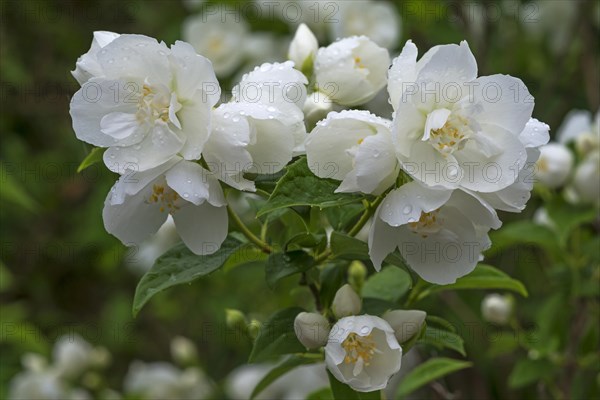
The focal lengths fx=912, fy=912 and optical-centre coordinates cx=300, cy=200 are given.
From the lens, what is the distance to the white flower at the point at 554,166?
6.23 ft

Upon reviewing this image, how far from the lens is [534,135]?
1121 mm

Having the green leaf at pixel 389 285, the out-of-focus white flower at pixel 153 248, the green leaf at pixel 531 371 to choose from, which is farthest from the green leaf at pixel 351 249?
the out-of-focus white flower at pixel 153 248

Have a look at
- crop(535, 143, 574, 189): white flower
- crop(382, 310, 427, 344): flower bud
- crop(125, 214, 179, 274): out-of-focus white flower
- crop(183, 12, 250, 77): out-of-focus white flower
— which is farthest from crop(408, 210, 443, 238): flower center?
crop(183, 12, 250, 77): out-of-focus white flower

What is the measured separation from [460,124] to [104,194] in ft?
6.86

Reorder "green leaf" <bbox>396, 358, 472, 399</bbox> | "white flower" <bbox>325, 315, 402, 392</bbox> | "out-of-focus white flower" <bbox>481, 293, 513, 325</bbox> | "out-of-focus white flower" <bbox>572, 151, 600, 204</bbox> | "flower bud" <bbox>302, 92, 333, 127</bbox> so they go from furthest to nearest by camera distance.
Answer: "out-of-focus white flower" <bbox>481, 293, 513, 325</bbox> → "out-of-focus white flower" <bbox>572, 151, 600, 204</bbox> → "green leaf" <bbox>396, 358, 472, 399</bbox> → "flower bud" <bbox>302, 92, 333, 127</bbox> → "white flower" <bbox>325, 315, 402, 392</bbox>

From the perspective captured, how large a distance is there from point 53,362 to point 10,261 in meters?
0.84

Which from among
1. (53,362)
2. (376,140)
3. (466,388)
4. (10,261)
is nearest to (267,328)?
(376,140)

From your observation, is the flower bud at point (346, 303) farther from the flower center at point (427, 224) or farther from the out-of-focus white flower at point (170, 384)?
the out-of-focus white flower at point (170, 384)

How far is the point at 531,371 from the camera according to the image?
73.5 inches

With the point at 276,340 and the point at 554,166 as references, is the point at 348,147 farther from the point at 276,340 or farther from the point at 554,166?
the point at 554,166

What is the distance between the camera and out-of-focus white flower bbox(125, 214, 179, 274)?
2.79m

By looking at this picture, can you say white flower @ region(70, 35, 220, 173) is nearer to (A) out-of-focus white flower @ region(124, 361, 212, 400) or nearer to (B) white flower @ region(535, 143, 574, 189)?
(B) white flower @ region(535, 143, 574, 189)

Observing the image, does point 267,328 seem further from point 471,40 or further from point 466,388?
point 471,40

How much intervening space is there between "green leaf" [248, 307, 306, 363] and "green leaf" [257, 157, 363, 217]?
226 millimetres
